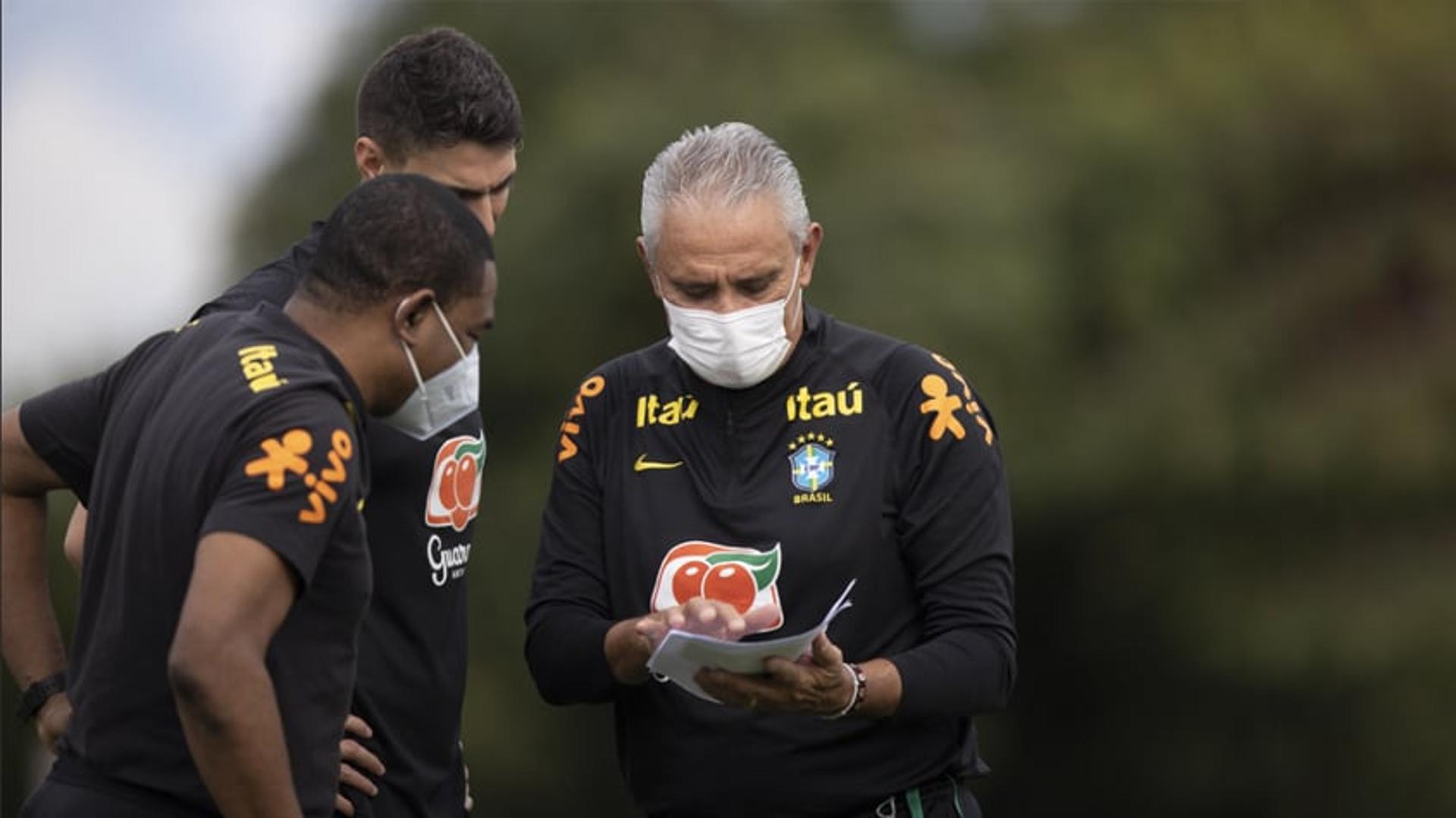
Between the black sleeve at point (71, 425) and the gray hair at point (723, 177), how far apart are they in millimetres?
1132

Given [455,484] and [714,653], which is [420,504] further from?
[714,653]

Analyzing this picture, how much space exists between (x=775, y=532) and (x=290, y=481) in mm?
1237

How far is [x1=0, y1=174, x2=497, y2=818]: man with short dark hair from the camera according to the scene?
317 centimetres

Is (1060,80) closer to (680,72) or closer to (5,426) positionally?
(680,72)

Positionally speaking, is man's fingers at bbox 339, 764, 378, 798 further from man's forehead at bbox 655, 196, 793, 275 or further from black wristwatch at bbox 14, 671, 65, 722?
man's forehead at bbox 655, 196, 793, 275

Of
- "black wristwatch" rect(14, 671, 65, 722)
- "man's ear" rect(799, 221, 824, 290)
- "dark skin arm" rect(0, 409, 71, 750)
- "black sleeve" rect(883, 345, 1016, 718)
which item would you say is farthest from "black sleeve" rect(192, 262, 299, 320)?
"black sleeve" rect(883, 345, 1016, 718)

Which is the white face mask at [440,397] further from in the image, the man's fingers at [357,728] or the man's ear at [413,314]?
the man's fingers at [357,728]

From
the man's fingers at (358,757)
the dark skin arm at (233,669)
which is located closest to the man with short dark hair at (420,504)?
the man's fingers at (358,757)

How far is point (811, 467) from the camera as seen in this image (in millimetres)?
4234

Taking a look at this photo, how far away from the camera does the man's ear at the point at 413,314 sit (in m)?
3.46

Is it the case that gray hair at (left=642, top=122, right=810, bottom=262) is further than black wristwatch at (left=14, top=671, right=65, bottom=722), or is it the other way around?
gray hair at (left=642, top=122, right=810, bottom=262)

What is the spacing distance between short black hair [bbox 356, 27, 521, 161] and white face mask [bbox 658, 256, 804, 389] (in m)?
0.54

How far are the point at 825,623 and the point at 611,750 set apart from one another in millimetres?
10261

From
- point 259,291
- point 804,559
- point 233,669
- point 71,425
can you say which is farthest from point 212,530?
point 804,559
